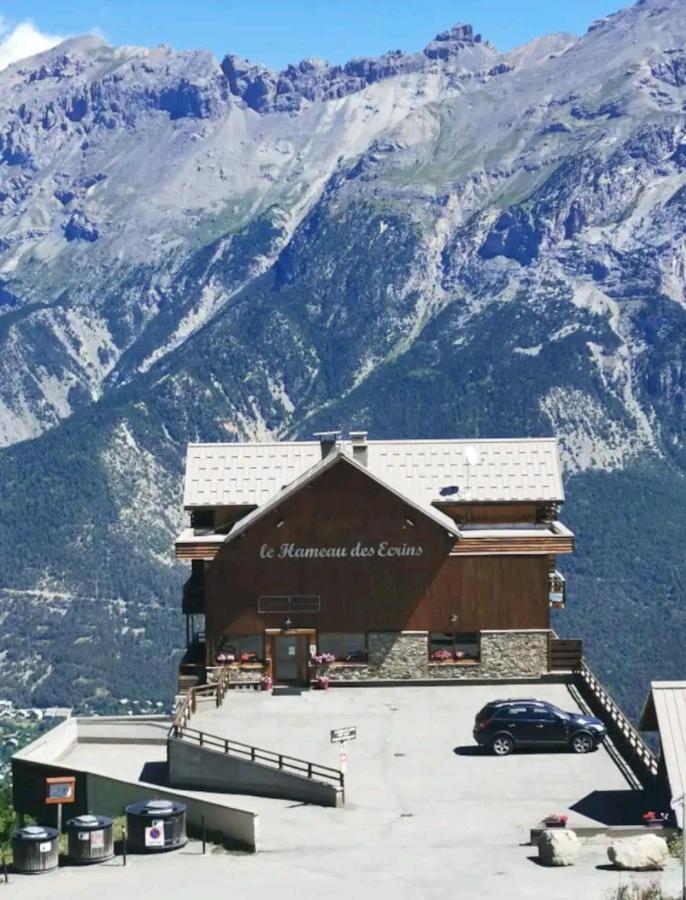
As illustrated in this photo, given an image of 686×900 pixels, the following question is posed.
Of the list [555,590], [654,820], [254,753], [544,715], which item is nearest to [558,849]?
[654,820]

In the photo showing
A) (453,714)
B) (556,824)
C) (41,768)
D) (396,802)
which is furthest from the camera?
(453,714)

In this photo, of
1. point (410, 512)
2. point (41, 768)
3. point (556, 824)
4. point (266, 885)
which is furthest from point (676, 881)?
point (410, 512)

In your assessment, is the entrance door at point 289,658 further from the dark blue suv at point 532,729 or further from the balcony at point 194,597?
the dark blue suv at point 532,729

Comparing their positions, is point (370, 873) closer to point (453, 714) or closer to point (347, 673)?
point (453, 714)

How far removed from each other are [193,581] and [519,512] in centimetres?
1203

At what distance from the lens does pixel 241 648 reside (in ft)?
250

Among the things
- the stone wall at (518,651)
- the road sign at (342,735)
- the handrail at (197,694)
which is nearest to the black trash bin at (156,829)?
the road sign at (342,735)

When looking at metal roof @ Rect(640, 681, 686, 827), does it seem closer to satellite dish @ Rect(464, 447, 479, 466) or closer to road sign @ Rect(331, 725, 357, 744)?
road sign @ Rect(331, 725, 357, 744)

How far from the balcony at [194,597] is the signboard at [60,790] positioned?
15.2 meters

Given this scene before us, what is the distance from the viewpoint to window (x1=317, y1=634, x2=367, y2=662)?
7638 centimetres

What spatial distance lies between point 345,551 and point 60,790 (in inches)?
684

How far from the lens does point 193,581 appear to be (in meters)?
78.9

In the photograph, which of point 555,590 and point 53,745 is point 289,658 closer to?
point 555,590

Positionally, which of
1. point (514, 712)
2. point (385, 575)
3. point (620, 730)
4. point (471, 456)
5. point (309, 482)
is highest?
point (471, 456)
